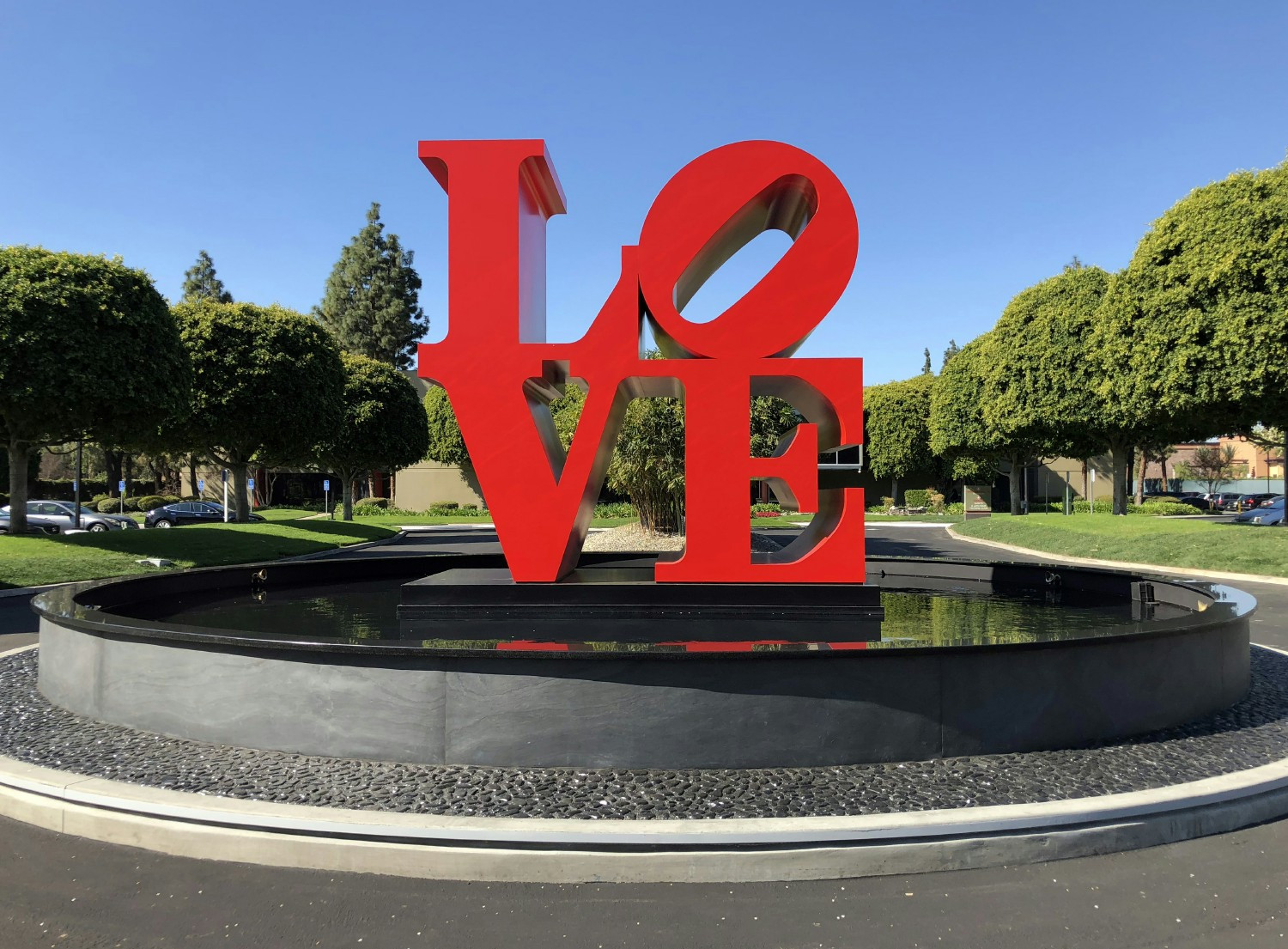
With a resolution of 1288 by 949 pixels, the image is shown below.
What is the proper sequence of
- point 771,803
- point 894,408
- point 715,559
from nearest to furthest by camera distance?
point 771,803 → point 715,559 → point 894,408

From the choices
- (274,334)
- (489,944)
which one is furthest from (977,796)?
(274,334)

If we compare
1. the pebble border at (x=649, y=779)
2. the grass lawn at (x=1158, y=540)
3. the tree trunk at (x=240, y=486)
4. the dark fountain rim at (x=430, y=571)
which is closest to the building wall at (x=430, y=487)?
the tree trunk at (x=240, y=486)

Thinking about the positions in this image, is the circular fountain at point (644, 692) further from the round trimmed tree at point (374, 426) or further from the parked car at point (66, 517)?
the round trimmed tree at point (374, 426)

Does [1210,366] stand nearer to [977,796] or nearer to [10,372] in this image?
[977,796]

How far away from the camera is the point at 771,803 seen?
4.70m

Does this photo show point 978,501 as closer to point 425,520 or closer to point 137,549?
point 425,520

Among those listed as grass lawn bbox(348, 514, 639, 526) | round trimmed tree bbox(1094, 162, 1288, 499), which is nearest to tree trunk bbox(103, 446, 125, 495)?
grass lawn bbox(348, 514, 639, 526)

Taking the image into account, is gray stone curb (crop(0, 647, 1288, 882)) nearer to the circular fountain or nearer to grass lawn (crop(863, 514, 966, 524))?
the circular fountain

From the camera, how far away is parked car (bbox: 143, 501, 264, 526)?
3938cm

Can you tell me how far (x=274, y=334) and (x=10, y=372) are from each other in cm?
1009

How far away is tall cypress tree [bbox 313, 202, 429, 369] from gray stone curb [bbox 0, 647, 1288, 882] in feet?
225

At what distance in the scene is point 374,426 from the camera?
41.7 meters

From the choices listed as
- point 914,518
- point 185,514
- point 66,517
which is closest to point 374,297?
point 185,514

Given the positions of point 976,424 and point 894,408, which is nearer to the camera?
point 976,424
